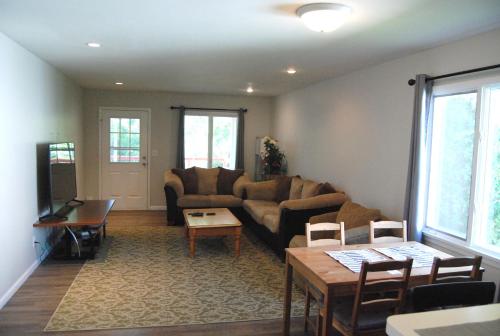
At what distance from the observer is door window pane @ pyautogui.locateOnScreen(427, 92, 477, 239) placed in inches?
132

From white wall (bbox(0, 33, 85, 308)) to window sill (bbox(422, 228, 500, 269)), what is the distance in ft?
12.7

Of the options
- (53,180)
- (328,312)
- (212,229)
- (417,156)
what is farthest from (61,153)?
(417,156)

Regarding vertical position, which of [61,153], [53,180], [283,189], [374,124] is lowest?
[283,189]

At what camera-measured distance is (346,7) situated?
2508 mm

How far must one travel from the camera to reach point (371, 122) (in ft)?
15.0

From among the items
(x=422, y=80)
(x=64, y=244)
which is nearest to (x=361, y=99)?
(x=422, y=80)

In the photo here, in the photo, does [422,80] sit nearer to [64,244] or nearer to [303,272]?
[303,272]

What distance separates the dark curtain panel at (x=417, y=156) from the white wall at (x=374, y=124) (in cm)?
17

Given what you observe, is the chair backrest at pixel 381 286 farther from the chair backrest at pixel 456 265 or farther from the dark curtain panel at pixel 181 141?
the dark curtain panel at pixel 181 141

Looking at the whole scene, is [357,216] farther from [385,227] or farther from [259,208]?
[259,208]

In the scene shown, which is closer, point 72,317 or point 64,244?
point 72,317

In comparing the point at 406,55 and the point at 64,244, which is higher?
the point at 406,55

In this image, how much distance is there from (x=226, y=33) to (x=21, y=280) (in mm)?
3146

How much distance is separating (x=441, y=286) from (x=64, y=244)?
460cm
